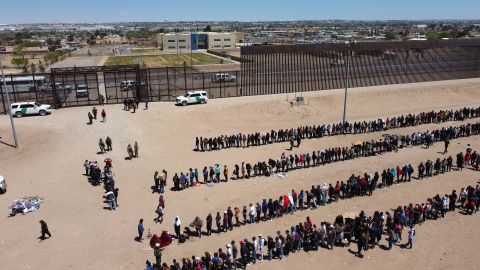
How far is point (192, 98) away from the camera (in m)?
39.8

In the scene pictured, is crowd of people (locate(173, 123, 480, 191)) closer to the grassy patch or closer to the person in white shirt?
the person in white shirt

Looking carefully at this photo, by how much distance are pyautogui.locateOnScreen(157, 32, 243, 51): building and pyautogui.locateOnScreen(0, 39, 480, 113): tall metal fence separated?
5395cm

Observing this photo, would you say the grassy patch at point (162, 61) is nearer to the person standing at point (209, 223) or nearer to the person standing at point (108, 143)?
the person standing at point (108, 143)

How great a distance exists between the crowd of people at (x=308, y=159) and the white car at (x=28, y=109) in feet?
59.8

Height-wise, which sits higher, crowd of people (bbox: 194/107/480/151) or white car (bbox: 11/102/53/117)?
white car (bbox: 11/102/53/117)

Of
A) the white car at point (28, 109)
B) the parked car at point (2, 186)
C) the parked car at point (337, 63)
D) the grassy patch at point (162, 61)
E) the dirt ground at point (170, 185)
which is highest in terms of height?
the parked car at point (337, 63)

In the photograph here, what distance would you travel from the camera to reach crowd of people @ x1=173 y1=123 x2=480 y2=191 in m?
22.5

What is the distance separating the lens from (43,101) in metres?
40.1

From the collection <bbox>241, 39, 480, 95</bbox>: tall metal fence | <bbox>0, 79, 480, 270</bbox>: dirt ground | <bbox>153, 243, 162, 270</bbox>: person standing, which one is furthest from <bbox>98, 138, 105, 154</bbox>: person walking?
<bbox>241, 39, 480, 95</bbox>: tall metal fence

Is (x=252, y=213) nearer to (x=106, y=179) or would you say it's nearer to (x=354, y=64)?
(x=106, y=179)

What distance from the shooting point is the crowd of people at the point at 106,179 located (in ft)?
63.9

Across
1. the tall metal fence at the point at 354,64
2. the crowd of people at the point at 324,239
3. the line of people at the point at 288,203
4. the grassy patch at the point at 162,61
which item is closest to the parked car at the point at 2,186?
the line of people at the point at 288,203

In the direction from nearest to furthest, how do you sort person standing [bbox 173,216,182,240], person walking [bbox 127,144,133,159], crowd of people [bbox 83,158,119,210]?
1. person standing [bbox 173,216,182,240]
2. crowd of people [bbox 83,158,119,210]
3. person walking [bbox 127,144,133,159]

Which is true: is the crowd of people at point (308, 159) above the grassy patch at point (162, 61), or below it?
above
